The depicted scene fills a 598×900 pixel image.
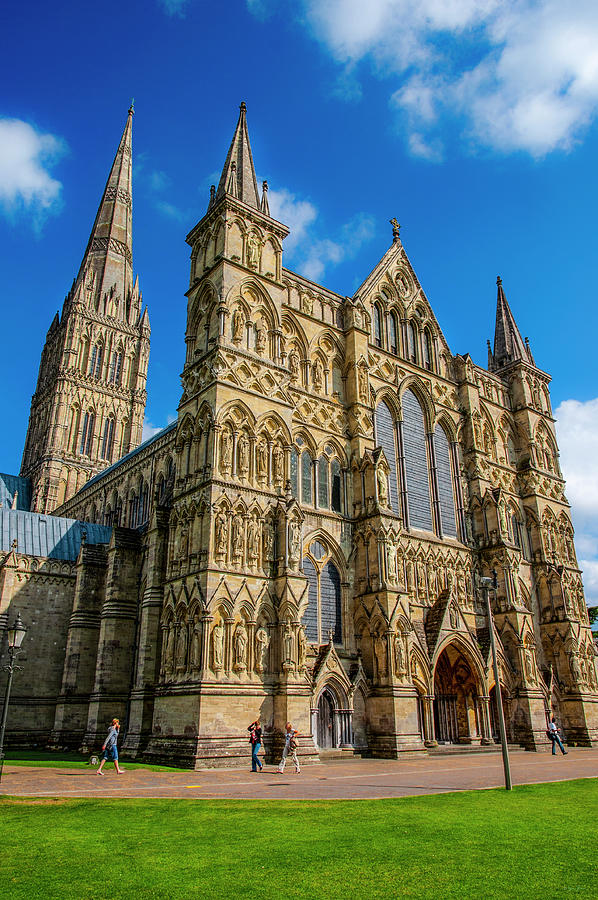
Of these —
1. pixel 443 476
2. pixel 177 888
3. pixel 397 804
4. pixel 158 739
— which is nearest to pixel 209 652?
pixel 158 739

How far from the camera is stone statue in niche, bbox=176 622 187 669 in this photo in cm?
2359

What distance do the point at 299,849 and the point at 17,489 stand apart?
5946 centimetres

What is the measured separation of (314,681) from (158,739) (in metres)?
6.25

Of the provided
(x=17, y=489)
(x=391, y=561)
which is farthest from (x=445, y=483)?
(x=17, y=489)

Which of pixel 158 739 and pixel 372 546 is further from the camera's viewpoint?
pixel 372 546

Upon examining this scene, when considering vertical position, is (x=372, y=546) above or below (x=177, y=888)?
above

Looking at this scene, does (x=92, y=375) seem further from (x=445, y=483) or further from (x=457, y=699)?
(x=457, y=699)

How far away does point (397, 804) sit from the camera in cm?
1296

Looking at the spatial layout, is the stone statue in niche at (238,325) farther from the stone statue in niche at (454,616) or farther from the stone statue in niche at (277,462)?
the stone statue in niche at (454,616)

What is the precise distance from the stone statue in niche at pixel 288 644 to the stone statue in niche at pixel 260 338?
12.2 m

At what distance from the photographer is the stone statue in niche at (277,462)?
27.6 metres

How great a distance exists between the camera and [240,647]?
23719 mm

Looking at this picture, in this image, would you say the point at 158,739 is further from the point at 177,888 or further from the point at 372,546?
the point at 177,888

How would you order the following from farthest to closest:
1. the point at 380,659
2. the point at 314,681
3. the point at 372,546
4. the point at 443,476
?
the point at 443,476 → the point at 372,546 → the point at 380,659 → the point at 314,681
